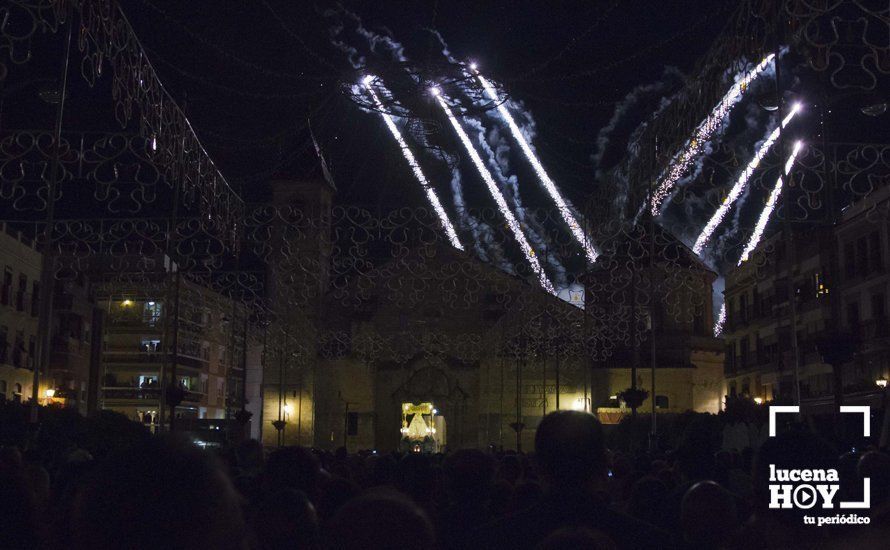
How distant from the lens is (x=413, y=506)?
10.2ft

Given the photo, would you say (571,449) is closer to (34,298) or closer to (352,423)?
(34,298)

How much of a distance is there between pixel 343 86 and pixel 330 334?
53.5 metres

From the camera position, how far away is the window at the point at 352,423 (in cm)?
7119

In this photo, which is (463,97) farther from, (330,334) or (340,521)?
(330,334)

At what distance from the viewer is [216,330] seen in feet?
260

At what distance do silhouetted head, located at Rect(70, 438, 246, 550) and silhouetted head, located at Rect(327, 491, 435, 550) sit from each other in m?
0.77

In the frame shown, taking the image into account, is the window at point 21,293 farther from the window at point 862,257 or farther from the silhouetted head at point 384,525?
the silhouetted head at point 384,525

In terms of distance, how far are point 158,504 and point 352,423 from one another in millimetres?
69784

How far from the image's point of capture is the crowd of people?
7.66 feet

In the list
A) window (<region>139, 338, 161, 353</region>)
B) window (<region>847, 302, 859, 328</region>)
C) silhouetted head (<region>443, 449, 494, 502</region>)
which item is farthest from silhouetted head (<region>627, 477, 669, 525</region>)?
window (<region>139, 338, 161, 353</region>)

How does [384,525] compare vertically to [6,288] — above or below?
below

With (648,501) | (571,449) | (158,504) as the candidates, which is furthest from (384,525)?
(648,501)

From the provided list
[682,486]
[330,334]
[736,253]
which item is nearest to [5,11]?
[682,486]

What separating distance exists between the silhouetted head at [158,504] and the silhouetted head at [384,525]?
2.51 ft
